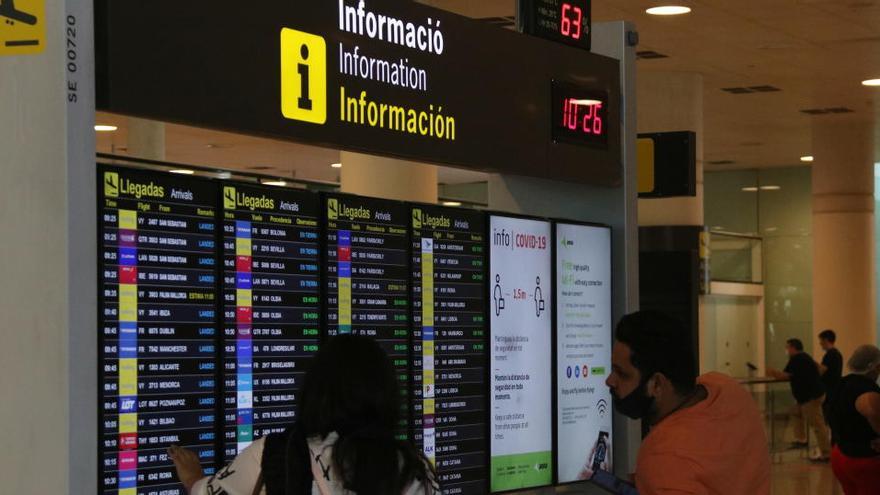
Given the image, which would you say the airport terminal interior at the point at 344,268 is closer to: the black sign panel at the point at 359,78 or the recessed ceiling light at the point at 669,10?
the black sign panel at the point at 359,78

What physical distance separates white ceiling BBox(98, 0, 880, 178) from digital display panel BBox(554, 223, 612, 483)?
502 centimetres

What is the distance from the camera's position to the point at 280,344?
4.18 metres

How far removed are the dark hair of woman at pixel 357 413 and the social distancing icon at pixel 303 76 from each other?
4.11ft

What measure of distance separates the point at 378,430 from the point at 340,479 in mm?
136

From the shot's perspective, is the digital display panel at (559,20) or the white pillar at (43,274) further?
the digital display panel at (559,20)

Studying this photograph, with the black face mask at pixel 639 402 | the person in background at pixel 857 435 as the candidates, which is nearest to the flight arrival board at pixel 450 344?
the black face mask at pixel 639 402

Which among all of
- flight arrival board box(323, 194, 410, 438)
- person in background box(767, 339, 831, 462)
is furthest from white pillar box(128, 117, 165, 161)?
flight arrival board box(323, 194, 410, 438)

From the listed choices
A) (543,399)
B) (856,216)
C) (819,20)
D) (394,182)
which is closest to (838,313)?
(856,216)

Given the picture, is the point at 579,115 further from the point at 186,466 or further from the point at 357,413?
the point at 357,413

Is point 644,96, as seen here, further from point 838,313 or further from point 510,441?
point 510,441

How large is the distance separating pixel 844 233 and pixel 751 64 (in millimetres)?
6888

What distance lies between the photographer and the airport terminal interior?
3.26m

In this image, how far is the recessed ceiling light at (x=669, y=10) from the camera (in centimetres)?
1162

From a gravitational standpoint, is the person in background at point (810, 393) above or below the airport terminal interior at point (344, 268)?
below
